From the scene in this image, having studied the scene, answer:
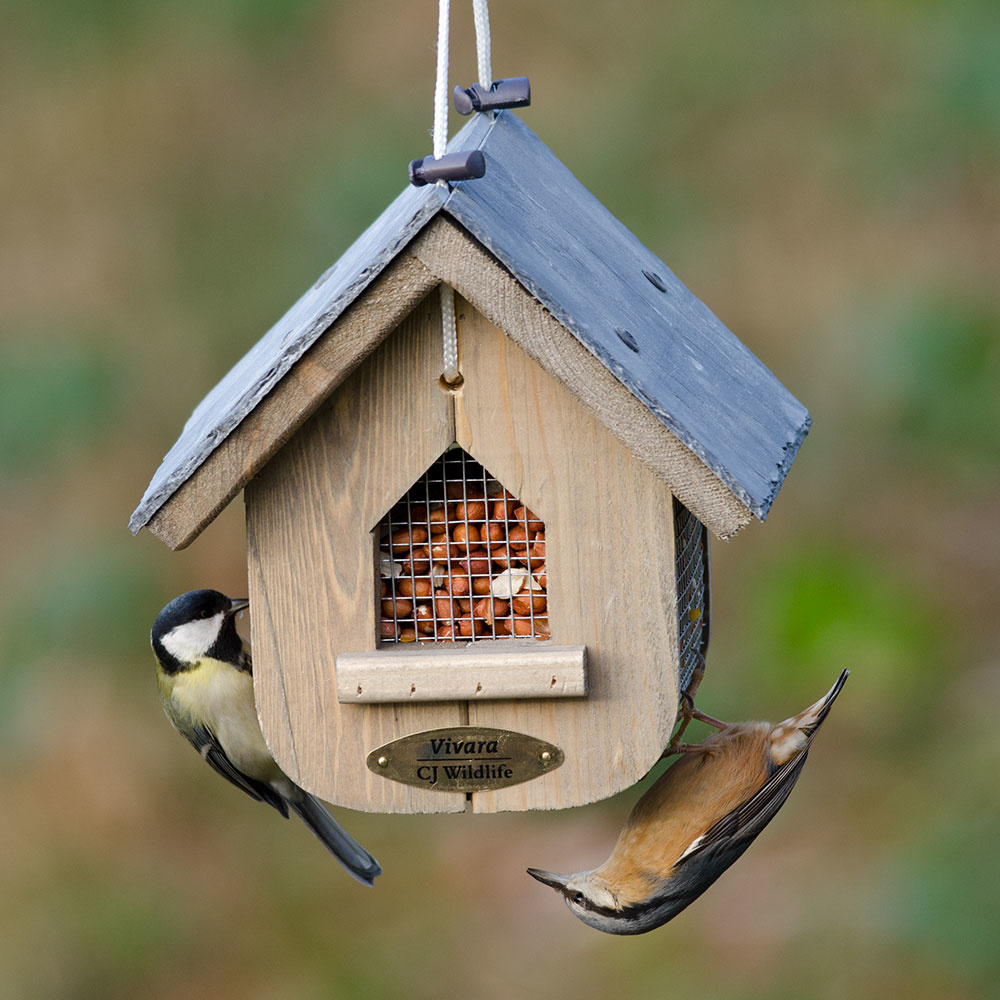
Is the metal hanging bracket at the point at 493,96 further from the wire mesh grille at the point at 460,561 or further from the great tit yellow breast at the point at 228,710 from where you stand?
the great tit yellow breast at the point at 228,710

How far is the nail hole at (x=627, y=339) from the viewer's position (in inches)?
76.8

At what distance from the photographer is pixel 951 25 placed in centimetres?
653

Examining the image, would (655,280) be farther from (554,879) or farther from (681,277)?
(681,277)

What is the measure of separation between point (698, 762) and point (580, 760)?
0.46 m

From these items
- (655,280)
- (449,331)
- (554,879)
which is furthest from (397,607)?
(554,879)

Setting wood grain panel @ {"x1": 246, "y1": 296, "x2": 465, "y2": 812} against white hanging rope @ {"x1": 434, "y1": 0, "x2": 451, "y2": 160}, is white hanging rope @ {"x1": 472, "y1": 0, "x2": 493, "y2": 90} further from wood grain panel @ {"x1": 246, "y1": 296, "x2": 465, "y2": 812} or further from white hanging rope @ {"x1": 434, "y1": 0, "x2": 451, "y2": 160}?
wood grain panel @ {"x1": 246, "y1": 296, "x2": 465, "y2": 812}

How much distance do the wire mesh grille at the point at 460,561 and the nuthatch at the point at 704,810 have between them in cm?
43

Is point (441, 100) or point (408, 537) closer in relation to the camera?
point (441, 100)

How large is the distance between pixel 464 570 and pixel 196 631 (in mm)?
928

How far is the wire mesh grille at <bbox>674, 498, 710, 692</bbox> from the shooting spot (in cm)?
219

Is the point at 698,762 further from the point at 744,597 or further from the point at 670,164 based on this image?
the point at 670,164

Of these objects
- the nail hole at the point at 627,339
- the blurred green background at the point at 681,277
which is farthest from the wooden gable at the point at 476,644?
the blurred green background at the point at 681,277

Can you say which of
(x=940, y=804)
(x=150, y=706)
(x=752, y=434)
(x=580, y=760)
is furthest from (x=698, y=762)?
(x=150, y=706)

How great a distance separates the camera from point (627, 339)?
1.97 m
